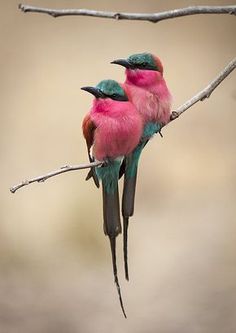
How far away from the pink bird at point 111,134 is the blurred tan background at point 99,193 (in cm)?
68

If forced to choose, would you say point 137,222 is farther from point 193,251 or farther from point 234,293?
point 234,293

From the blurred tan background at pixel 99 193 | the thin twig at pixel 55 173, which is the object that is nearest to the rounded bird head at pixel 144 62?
the thin twig at pixel 55 173

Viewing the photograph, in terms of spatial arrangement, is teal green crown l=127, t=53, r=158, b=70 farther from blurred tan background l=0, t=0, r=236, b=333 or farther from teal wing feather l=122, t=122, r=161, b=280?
blurred tan background l=0, t=0, r=236, b=333

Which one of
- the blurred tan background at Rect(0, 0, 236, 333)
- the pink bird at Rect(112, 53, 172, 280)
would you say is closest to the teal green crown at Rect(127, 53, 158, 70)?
the pink bird at Rect(112, 53, 172, 280)

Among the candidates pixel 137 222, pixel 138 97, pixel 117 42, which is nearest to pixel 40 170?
pixel 137 222

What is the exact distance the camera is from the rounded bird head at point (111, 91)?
2.21ft

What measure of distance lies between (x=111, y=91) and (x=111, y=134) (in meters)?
0.04

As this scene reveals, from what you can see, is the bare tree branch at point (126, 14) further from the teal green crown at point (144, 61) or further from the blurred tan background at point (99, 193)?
the blurred tan background at point (99, 193)

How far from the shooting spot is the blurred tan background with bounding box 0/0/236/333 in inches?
60.8

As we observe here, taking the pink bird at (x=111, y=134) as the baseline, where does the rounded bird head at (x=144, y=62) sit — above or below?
above

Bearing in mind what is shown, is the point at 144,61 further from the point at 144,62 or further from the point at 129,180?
the point at 129,180

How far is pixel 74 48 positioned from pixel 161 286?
90 centimetres

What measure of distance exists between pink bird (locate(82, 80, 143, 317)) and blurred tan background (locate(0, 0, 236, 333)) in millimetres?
676

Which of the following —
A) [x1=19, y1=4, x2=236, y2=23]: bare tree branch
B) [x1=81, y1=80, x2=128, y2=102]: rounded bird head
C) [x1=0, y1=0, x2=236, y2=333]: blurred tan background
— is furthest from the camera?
[x1=0, y1=0, x2=236, y2=333]: blurred tan background
